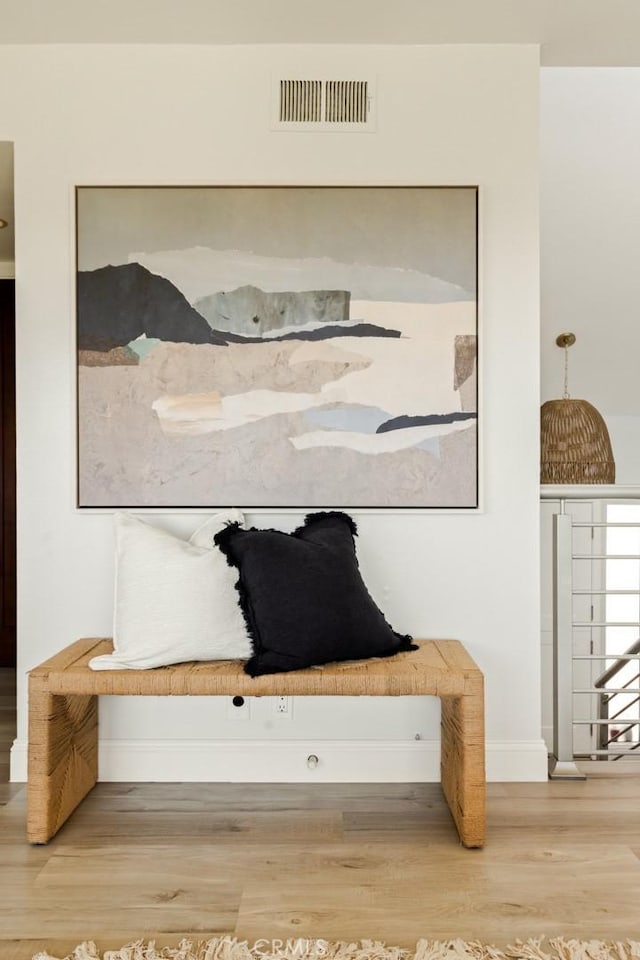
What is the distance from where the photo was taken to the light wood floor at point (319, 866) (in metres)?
1.81

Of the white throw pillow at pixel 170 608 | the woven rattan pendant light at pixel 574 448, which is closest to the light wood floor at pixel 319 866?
the white throw pillow at pixel 170 608

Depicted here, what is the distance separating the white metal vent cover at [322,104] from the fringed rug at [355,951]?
246 cm

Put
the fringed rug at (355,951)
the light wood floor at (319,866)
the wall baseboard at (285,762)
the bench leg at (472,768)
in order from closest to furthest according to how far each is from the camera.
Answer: the fringed rug at (355,951) < the light wood floor at (319,866) < the bench leg at (472,768) < the wall baseboard at (285,762)

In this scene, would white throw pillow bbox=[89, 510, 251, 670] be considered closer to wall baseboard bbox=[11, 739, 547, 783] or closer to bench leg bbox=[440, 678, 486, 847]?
wall baseboard bbox=[11, 739, 547, 783]

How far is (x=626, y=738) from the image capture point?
5336 millimetres

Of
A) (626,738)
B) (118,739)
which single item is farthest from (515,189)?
(626,738)

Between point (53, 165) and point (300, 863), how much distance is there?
2.39 m

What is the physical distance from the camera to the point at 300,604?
2268 millimetres

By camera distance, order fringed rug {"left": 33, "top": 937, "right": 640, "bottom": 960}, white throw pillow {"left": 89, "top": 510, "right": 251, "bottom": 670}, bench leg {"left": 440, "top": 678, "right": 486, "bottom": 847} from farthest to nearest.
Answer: white throw pillow {"left": 89, "top": 510, "right": 251, "bottom": 670}, bench leg {"left": 440, "top": 678, "right": 486, "bottom": 847}, fringed rug {"left": 33, "top": 937, "right": 640, "bottom": 960}

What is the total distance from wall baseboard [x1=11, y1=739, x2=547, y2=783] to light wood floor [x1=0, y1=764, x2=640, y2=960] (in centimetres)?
5

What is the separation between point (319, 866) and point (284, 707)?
2.28 ft

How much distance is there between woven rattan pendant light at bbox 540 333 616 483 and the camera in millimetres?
3076

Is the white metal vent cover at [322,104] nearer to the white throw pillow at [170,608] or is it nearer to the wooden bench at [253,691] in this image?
the white throw pillow at [170,608]
